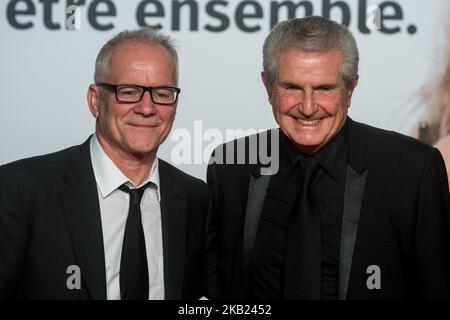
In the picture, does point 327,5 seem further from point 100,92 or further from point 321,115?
point 100,92

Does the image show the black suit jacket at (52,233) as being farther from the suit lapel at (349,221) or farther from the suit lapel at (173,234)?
the suit lapel at (349,221)

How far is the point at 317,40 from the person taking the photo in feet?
6.55

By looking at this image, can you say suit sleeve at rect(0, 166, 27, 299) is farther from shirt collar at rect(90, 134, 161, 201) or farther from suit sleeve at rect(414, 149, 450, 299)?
suit sleeve at rect(414, 149, 450, 299)

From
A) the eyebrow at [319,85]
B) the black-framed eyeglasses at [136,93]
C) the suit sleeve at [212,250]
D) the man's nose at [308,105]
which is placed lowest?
the suit sleeve at [212,250]

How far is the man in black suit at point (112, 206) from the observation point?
194 centimetres

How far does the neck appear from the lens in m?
2.08

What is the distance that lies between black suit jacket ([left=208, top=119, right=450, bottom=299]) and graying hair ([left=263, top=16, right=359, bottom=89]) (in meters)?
0.21

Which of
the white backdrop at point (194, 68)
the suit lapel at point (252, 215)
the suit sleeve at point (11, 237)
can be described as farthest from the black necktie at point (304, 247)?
the suit sleeve at point (11, 237)

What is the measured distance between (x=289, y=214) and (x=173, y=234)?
0.35 meters

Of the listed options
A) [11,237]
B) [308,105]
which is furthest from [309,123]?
[11,237]

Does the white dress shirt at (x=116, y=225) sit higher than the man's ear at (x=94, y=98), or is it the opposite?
the man's ear at (x=94, y=98)

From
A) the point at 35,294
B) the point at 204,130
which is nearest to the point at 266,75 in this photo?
the point at 204,130

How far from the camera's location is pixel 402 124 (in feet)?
8.00

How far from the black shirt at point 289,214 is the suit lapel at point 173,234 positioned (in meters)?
0.22
